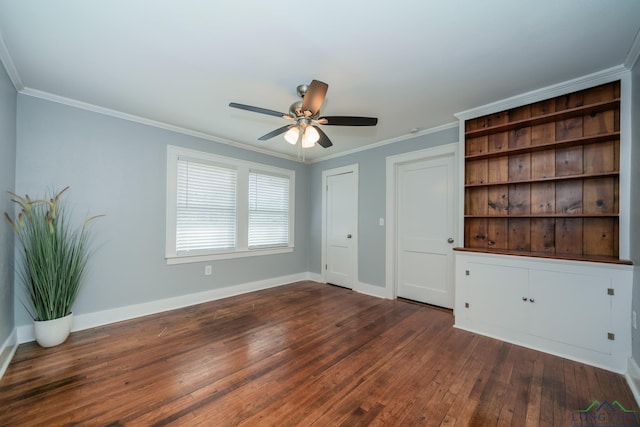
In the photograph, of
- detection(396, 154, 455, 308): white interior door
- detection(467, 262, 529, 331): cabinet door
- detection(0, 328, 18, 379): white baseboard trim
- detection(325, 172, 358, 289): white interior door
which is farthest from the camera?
detection(325, 172, 358, 289): white interior door

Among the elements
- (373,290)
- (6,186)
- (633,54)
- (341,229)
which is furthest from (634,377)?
(6,186)

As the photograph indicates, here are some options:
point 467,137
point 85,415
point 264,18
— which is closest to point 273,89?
point 264,18

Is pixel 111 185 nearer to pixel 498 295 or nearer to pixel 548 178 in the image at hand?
pixel 498 295

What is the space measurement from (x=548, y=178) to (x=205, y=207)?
158 inches

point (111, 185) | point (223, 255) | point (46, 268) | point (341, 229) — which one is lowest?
point (223, 255)

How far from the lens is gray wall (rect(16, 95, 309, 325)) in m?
2.50

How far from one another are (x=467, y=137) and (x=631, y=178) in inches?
54.0

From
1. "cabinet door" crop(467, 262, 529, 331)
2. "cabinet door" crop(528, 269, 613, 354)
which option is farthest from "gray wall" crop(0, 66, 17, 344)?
"cabinet door" crop(528, 269, 613, 354)

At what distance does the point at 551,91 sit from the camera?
7.75 feet

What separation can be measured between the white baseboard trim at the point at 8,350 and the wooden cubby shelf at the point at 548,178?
4269mm

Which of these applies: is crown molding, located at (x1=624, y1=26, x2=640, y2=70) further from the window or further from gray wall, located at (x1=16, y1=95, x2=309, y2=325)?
gray wall, located at (x1=16, y1=95, x2=309, y2=325)

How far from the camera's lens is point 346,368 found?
204cm

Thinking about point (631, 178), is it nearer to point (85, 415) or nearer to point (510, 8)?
point (510, 8)

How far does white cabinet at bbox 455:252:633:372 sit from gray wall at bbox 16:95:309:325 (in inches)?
135
